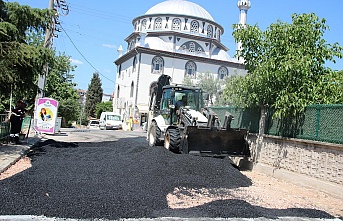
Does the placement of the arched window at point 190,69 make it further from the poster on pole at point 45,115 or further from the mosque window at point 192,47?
the poster on pole at point 45,115

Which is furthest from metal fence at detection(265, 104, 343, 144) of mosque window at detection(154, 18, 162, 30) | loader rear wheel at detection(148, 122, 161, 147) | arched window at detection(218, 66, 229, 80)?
mosque window at detection(154, 18, 162, 30)

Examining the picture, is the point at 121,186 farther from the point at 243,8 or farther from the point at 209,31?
the point at 209,31

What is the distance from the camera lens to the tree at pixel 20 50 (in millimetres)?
9766

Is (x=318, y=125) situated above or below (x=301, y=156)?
above

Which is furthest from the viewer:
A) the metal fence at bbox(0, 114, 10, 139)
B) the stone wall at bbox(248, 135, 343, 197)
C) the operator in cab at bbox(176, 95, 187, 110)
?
the operator in cab at bbox(176, 95, 187, 110)

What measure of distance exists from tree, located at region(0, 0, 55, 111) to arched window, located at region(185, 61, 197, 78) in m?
43.1

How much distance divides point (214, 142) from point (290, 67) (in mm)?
3291

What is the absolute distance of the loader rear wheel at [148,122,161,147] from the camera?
1331 cm

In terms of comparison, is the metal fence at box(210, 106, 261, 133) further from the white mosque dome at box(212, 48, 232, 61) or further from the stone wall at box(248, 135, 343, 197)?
the white mosque dome at box(212, 48, 232, 61)

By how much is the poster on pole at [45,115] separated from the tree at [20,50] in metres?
5.82

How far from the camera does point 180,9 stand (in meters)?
57.6

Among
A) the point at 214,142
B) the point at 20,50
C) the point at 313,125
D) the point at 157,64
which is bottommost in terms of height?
the point at 214,142

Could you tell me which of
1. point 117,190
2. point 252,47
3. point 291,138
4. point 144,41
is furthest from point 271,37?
point 144,41

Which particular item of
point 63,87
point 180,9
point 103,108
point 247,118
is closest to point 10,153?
point 247,118
